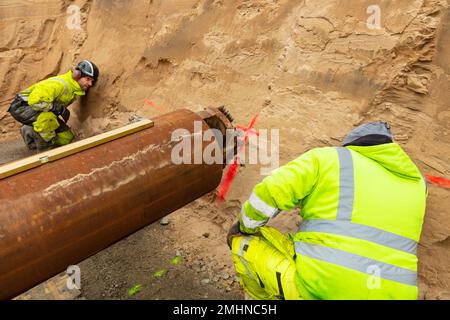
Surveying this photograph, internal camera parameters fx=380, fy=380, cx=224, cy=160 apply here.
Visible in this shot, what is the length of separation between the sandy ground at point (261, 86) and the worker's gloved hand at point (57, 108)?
388mm

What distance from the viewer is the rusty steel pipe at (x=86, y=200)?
1.97 metres

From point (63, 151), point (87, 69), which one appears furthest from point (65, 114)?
point (63, 151)

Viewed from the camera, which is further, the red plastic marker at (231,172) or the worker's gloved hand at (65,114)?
the worker's gloved hand at (65,114)

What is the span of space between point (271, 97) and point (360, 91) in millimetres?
814

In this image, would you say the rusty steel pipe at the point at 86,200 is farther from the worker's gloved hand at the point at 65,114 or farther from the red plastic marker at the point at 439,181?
the worker's gloved hand at the point at 65,114

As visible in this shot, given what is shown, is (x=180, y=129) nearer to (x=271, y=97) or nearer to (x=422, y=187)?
(x=271, y=97)

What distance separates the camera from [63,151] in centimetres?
228

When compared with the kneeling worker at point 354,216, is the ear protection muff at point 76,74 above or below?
above

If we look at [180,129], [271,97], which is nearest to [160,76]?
[271,97]

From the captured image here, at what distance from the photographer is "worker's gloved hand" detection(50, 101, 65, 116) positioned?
4.69 metres

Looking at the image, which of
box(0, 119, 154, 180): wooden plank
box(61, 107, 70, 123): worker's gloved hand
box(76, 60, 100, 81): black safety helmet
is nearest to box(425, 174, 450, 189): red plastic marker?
box(0, 119, 154, 180): wooden plank

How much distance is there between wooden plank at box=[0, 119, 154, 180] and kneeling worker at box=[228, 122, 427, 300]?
98 cm

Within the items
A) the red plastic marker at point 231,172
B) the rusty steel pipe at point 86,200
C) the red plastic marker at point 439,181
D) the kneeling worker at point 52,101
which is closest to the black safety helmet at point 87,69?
the kneeling worker at point 52,101

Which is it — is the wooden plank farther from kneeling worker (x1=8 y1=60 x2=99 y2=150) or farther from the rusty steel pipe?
kneeling worker (x1=8 y1=60 x2=99 y2=150)
